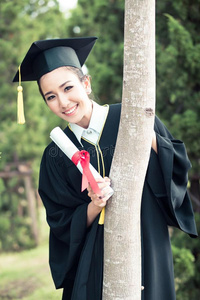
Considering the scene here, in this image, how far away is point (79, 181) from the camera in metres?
2.31

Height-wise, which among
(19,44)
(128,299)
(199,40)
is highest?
(19,44)

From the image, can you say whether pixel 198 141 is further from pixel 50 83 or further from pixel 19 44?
pixel 19 44

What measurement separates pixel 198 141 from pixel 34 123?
6.32m

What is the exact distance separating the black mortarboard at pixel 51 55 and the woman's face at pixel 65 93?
46 mm

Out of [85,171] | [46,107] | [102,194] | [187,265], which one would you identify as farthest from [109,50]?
[102,194]

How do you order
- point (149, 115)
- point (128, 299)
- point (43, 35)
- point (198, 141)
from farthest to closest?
1. point (43, 35)
2. point (198, 141)
3. point (128, 299)
4. point (149, 115)

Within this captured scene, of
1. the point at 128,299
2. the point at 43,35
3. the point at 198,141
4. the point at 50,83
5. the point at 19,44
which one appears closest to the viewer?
the point at 128,299

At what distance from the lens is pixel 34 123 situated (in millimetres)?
10352

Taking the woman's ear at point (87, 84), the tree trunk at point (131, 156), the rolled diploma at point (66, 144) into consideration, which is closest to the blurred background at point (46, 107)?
the woman's ear at point (87, 84)

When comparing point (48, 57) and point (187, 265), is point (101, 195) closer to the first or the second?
point (48, 57)

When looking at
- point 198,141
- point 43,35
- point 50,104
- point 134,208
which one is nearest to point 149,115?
point 134,208

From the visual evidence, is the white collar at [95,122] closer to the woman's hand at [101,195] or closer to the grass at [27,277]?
the woman's hand at [101,195]

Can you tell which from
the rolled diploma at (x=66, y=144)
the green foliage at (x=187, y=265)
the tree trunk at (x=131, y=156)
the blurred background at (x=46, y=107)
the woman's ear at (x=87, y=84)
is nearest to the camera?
the tree trunk at (x=131, y=156)

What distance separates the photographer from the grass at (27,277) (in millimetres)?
6617
